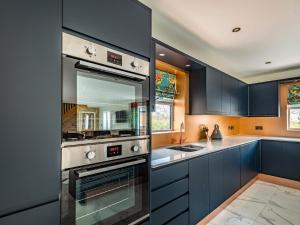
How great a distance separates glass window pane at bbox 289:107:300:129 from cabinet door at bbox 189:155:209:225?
10.3 ft

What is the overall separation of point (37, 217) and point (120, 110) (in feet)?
2.44

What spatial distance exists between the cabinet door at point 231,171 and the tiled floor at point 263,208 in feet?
0.71

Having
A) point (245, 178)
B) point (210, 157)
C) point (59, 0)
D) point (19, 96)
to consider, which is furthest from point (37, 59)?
point (245, 178)

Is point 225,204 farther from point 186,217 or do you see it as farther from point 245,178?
point 186,217

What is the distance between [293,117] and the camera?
3.94 meters

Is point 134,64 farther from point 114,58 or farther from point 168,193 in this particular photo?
point 168,193

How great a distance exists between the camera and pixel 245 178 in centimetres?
313

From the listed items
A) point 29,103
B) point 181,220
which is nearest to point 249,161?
point 181,220

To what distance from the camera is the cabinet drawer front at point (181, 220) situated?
167cm

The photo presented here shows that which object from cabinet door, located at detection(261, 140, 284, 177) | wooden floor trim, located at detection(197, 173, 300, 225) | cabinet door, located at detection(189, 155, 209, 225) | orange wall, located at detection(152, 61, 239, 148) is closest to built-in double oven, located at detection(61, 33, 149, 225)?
cabinet door, located at detection(189, 155, 209, 225)

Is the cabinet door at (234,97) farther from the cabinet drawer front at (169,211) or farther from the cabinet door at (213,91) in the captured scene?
the cabinet drawer front at (169,211)

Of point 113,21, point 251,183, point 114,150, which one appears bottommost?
point 251,183

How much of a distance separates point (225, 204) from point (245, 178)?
84 cm

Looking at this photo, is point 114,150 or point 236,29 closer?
point 114,150
